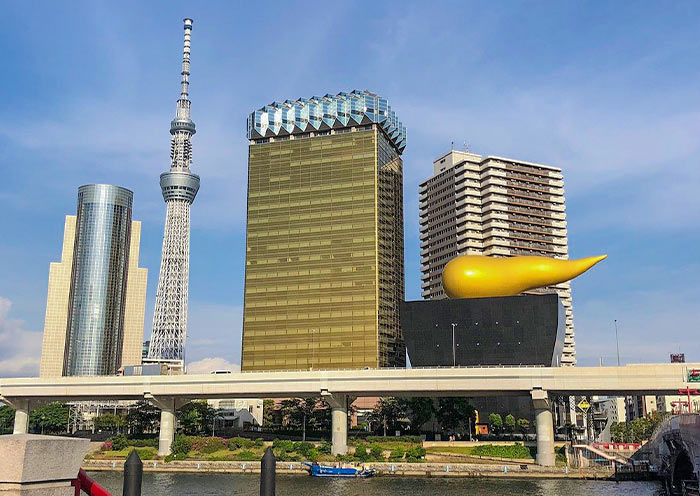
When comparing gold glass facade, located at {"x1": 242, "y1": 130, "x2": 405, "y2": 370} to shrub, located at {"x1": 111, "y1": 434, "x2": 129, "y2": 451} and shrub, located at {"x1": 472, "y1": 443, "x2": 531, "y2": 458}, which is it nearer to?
shrub, located at {"x1": 111, "y1": 434, "x2": 129, "y2": 451}

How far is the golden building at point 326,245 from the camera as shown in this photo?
15275 centimetres

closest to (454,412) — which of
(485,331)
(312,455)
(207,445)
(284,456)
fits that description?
(485,331)

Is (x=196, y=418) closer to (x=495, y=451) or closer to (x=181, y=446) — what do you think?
(x=181, y=446)

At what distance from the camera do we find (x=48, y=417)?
13138cm

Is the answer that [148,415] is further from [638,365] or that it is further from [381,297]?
[638,365]


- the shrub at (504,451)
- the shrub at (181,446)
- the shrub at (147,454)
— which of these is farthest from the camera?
the shrub at (181,446)

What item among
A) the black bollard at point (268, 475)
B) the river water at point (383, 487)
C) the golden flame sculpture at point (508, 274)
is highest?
the golden flame sculpture at point (508, 274)

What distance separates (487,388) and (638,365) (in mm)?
17246

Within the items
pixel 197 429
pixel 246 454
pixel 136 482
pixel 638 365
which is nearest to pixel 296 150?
pixel 197 429

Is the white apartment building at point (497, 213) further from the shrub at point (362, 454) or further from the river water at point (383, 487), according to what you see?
the river water at point (383, 487)

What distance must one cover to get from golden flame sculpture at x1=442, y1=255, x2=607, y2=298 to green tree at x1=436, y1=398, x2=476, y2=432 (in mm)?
15216

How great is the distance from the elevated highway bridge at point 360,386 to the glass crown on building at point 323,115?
86198 millimetres

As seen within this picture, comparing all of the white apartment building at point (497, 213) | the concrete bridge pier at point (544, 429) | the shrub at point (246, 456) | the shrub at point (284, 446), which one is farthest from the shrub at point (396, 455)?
the white apartment building at point (497, 213)

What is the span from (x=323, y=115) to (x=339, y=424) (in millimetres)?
95370
